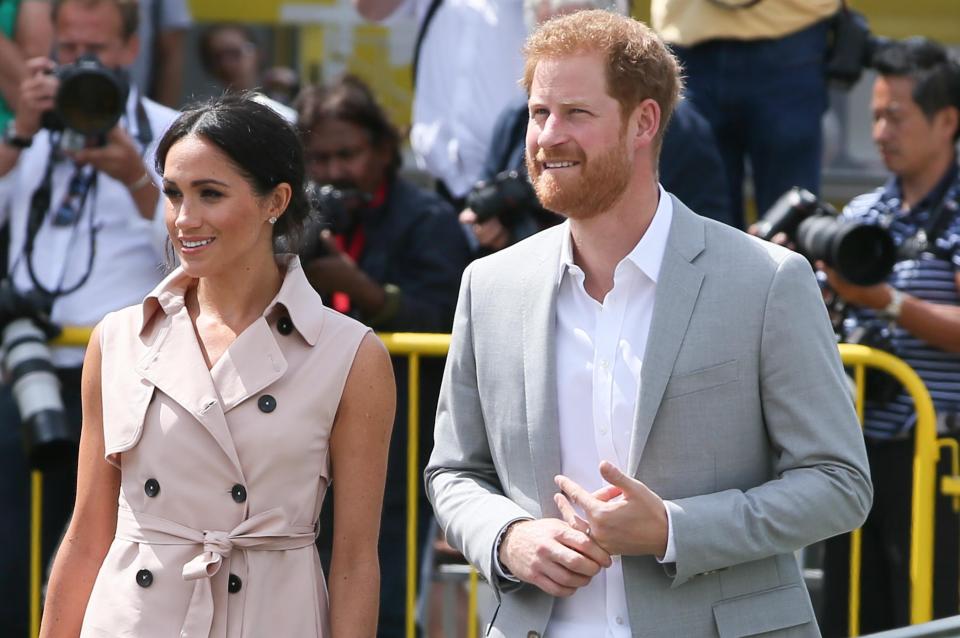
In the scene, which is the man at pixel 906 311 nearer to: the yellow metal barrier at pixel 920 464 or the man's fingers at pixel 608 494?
the yellow metal barrier at pixel 920 464

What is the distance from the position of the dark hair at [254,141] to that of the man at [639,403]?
1.69ft

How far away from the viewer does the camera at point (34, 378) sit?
4121 mm

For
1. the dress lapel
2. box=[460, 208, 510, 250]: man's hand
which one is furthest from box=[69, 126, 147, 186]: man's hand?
the dress lapel

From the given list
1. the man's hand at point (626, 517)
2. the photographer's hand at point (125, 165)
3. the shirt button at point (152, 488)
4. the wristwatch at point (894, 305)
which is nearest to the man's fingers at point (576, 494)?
the man's hand at point (626, 517)

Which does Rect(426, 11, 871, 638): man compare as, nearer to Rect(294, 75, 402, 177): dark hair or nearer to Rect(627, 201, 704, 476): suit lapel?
Rect(627, 201, 704, 476): suit lapel

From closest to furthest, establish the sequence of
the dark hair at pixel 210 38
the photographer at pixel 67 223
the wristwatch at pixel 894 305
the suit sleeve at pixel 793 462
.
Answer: the suit sleeve at pixel 793 462, the wristwatch at pixel 894 305, the photographer at pixel 67 223, the dark hair at pixel 210 38

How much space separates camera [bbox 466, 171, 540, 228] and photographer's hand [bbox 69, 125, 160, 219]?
99 centimetres

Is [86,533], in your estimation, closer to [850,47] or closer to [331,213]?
[331,213]

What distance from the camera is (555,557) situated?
261 cm

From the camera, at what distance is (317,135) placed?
5.14 metres

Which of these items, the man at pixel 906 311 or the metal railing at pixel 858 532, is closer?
the metal railing at pixel 858 532

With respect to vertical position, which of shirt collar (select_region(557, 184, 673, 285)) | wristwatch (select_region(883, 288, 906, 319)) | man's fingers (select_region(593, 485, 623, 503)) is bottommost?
man's fingers (select_region(593, 485, 623, 503))

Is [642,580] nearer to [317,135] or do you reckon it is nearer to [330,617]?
[330,617]

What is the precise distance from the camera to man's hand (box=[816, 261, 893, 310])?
429cm
